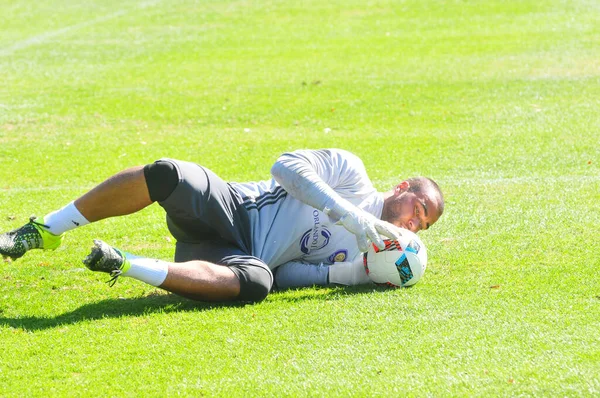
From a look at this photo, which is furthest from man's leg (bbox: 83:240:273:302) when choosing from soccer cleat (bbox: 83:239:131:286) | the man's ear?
the man's ear

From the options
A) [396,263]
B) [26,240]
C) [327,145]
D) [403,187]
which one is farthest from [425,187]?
[327,145]

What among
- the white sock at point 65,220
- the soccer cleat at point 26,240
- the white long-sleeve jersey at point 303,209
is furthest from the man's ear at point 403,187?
the soccer cleat at point 26,240

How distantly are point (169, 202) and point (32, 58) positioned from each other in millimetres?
12609

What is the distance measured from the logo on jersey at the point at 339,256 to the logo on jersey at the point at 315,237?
0.10m

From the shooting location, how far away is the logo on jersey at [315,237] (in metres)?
6.33

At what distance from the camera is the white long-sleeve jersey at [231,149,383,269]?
6180mm

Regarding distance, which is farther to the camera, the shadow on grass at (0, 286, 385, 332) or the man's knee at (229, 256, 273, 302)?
the man's knee at (229, 256, 273, 302)

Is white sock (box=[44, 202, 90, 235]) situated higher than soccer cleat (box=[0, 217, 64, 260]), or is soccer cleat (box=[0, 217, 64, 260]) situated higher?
white sock (box=[44, 202, 90, 235])

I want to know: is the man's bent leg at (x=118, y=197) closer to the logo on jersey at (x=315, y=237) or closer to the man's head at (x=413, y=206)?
the logo on jersey at (x=315, y=237)

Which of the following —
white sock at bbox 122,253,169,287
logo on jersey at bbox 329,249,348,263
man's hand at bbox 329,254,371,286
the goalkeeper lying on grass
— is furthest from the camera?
logo on jersey at bbox 329,249,348,263

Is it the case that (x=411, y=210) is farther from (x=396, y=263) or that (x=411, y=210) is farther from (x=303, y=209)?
(x=303, y=209)

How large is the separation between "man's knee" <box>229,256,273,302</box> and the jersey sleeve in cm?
54

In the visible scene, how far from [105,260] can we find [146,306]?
2.23ft

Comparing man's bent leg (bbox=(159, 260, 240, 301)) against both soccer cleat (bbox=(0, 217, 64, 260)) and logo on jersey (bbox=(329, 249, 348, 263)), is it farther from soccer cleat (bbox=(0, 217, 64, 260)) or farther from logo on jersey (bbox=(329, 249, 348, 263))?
soccer cleat (bbox=(0, 217, 64, 260))
